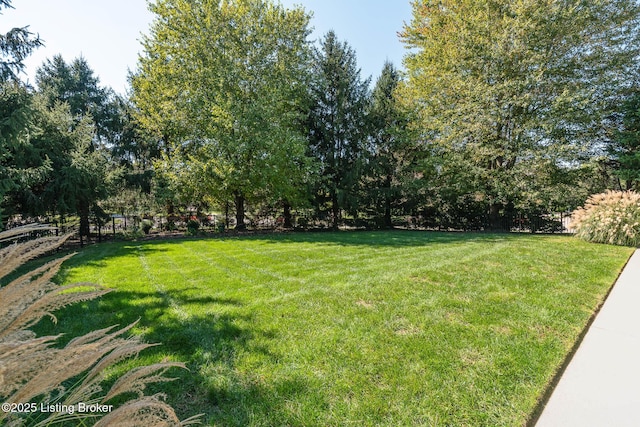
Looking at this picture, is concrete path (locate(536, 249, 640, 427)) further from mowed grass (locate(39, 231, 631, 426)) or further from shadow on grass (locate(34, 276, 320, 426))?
shadow on grass (locate(34, 276, 320, 426))

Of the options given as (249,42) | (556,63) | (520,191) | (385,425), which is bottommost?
(385,425)

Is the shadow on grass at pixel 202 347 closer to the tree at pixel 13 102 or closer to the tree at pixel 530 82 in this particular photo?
the tree at pixel 13 102

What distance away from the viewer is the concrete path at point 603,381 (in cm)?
196

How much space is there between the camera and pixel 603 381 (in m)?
2.31

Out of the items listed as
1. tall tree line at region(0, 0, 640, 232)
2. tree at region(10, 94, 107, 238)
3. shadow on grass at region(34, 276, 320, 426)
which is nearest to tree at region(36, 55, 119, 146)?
tall tree line at region(0, 0, 640, 232)

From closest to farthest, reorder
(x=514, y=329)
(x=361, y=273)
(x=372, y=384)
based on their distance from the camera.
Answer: (x=372, y=384) < (x=514, y=329) < (x=361, y=273)

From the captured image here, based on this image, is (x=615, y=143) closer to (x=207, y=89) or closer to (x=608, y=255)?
(x=608, y=255)

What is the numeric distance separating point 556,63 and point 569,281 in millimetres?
12425

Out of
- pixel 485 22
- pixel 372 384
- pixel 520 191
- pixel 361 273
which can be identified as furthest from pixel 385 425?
pixel 485 22

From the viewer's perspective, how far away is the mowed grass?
208cm

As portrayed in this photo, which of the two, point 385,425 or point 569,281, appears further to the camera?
point 569,281

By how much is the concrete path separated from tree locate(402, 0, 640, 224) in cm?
1062

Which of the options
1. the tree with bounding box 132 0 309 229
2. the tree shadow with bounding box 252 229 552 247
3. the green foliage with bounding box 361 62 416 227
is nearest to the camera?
the tree shadow with bounding box 252 229 552 247

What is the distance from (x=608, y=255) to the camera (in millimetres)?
6434
